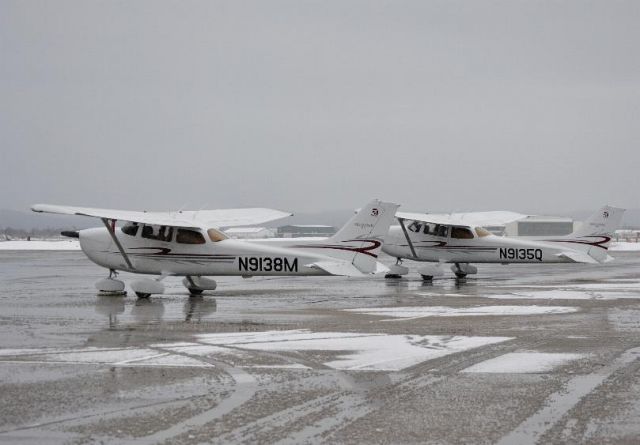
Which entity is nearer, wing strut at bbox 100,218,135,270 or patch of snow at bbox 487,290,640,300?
patch of snow at bbox 487,290,640,300

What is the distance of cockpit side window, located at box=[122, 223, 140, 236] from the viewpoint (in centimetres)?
2253

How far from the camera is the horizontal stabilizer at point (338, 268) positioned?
70.5 ft

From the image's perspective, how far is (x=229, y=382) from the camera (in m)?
9.02

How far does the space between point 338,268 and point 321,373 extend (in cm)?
1216

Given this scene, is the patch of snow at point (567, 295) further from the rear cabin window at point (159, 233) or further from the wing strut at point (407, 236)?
the rear cabin window at point (159, 233)

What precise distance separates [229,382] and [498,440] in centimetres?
331

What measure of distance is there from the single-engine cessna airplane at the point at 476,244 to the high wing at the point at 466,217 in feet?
0.12

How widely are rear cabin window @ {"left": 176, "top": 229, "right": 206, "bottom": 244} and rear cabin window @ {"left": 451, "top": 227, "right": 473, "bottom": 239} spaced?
36.1ft

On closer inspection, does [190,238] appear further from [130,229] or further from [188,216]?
[188,216]

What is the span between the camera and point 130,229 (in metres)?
22.6

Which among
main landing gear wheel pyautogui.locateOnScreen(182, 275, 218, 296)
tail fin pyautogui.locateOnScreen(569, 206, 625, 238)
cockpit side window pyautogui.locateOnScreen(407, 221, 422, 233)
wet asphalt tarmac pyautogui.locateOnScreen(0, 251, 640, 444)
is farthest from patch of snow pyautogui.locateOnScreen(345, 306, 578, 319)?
tail fin pyautogui.locateOnScreen(569, 206, 625, 238)

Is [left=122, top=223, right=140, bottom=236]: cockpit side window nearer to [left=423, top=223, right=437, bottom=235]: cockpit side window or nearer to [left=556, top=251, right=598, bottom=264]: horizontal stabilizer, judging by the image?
[left=423, top=223, right=437, bottom=235]: cockpit side window

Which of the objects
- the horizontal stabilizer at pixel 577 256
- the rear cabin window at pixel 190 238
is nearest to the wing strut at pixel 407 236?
the horizontal stabilizer at pixel 577 256

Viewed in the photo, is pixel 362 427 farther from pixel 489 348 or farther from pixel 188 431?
pixel 489 348
